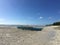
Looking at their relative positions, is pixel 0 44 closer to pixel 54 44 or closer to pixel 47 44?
pixel 47 44

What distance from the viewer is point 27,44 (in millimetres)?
12188

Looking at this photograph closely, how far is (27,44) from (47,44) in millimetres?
2308

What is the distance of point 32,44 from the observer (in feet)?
40.2

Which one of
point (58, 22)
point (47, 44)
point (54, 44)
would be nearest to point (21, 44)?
point (47, 44)

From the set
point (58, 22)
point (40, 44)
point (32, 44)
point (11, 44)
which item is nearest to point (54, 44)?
point (40, 44)

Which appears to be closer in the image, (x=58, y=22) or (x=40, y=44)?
(x=40, y=44)

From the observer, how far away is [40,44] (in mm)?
12250

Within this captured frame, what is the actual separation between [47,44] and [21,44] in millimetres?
2993

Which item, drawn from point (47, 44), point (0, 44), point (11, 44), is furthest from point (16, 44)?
point (47, 44)

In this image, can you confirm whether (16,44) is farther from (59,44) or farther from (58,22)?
Result: (58,22)

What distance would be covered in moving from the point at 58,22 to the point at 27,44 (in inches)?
2727

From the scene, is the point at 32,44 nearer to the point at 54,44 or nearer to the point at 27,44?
the point at 27,44

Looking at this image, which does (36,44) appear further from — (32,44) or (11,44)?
(11,44)

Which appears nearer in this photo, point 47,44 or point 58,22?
point 47,44
